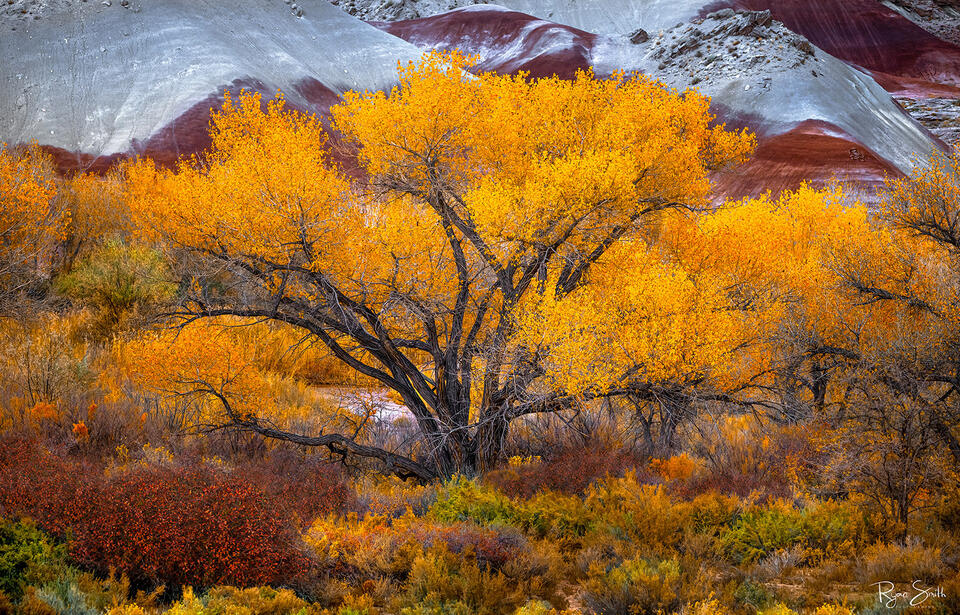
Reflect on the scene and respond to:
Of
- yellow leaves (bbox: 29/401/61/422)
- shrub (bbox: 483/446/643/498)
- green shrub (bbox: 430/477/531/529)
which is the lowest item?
shrub (bbox: 483/446/643/498)

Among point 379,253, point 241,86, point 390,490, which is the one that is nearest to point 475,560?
point 390,490

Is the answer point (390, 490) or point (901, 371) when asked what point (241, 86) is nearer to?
point (390, 490)

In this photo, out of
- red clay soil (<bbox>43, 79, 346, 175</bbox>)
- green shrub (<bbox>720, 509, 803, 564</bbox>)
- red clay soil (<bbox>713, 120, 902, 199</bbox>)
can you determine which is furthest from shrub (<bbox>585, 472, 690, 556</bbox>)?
red clay soil (<bbox>43, 79, 346, 175</bbox>)

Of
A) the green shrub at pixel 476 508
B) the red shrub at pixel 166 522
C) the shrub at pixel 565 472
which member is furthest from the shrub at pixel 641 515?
the red shrub at pixel 166 522

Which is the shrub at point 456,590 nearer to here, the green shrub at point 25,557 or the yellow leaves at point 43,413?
the green shrub at point 25,557

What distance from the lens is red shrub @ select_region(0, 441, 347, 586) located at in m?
6.41

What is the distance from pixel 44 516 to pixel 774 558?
7355 mm

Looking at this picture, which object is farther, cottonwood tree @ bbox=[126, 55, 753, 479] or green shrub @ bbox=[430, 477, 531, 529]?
cottonwood tree @ bbox=[126, 55, 753, 479]

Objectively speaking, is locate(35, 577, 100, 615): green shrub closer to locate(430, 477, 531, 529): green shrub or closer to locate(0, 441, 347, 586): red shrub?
locate(0, 441, 347, 586): red shrub

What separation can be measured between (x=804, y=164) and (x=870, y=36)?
230ft

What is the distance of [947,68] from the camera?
83062 mm

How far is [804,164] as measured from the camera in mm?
Result: 35438

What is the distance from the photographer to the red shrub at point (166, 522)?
6414 mm

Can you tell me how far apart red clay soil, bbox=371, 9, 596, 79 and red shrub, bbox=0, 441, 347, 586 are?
5703 centimetres
